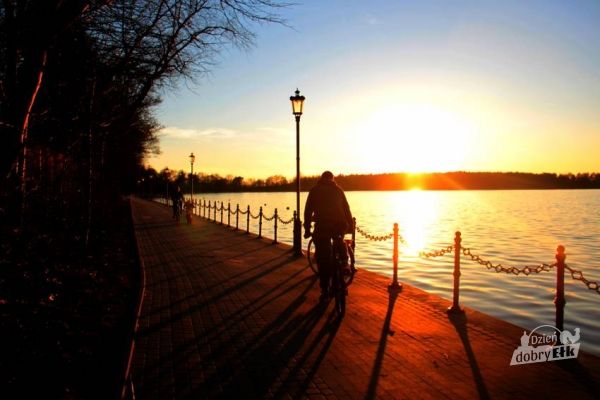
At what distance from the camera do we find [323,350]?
19.2ft

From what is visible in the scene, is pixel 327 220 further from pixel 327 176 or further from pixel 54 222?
pixel 54 222

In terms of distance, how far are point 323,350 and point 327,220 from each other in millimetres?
2569

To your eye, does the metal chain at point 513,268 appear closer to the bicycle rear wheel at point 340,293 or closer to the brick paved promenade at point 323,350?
the brick paved promenade at point 323,350

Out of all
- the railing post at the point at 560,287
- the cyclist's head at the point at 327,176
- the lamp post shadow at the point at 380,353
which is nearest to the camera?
the lamp post shadow at the point at 380,353

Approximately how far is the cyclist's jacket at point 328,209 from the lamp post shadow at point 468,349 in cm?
217

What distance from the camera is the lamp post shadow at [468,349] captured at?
4.71 metres

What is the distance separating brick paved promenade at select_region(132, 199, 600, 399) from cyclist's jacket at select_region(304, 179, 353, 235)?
4.36 ft

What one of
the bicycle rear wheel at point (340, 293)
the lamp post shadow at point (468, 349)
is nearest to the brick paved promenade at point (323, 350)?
the lamp post shadow at point (468, 349)

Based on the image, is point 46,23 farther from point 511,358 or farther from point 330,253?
point 511,358

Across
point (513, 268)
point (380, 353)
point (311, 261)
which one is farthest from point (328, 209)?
point (311, 261)

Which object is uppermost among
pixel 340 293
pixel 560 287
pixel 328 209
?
pixel 328 209

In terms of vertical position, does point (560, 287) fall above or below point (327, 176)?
below

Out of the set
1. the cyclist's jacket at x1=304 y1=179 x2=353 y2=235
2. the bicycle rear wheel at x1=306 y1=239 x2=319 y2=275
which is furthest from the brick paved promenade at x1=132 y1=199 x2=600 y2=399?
the cyclist's jacket at x1=304 y1=179 x2=353 y2=235

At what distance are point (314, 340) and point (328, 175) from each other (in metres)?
3.03
